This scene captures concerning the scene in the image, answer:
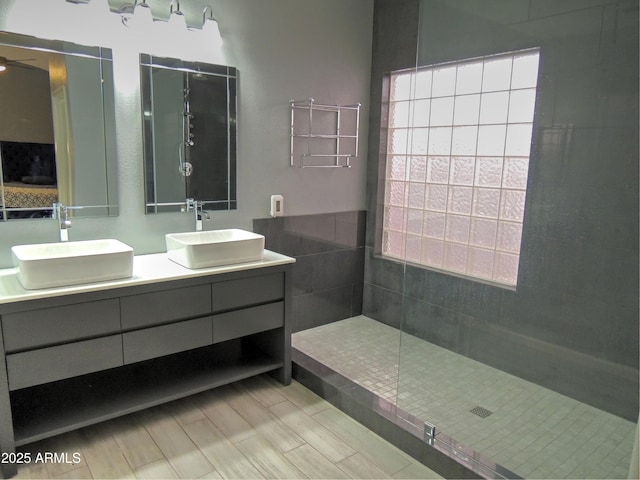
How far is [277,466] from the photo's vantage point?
201 cm

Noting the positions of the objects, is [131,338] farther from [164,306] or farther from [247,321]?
[247,321]

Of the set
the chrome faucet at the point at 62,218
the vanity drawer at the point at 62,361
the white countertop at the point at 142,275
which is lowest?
the vanity drawer at the point at 62,361

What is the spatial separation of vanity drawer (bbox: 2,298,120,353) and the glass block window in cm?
183

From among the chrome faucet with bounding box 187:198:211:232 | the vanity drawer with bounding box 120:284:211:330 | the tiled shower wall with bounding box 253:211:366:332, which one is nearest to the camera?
the vanity drawer with bounding box 120:284:211:330

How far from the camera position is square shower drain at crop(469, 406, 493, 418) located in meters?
2.25

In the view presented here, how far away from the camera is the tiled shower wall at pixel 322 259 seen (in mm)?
3199

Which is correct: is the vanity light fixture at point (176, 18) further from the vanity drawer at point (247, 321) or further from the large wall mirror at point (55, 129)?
the vanity drawer at point (247, 321)

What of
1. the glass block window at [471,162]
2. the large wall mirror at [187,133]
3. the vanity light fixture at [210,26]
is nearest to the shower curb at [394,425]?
the glass block window at [471,162]

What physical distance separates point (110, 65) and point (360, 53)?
5.77ft

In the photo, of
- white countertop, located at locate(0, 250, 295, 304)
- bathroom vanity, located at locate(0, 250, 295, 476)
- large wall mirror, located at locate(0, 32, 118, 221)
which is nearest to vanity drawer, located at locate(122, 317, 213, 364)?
bathroom vanity, located at locate(0, 250, 295, 476)

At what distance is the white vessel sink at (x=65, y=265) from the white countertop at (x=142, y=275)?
3 cm

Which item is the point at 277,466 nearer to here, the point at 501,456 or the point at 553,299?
the point at 501,456

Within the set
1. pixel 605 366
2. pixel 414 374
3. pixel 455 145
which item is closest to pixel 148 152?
pixel 455 145

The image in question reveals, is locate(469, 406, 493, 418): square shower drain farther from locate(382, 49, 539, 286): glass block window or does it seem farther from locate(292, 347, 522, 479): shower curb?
locate(382, 49, 539, 286): glass block window
